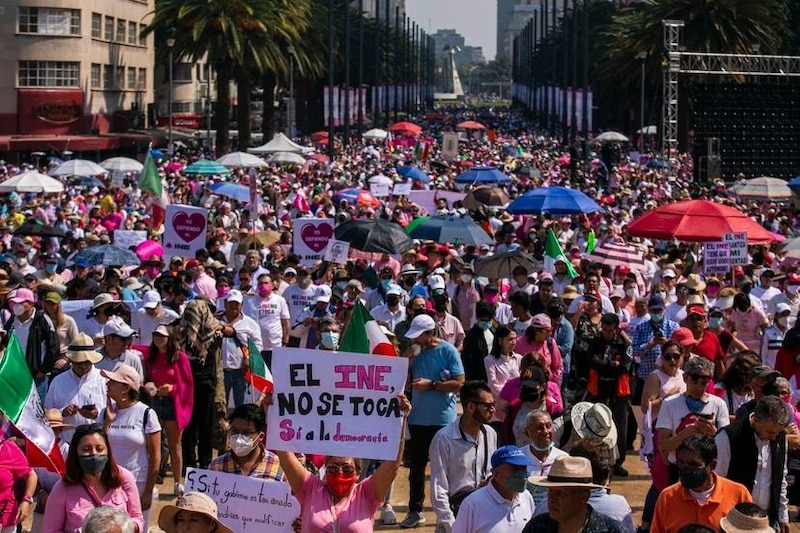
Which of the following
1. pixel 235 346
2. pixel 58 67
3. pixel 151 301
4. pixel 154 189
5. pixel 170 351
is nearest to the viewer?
pixel 170 351

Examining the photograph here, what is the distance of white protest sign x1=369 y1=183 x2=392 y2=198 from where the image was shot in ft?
106

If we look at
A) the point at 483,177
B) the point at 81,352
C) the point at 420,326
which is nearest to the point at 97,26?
the point at 483,177

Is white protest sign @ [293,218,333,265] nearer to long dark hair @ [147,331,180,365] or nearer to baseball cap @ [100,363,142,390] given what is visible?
long dark hair @ [147,331,180,365]

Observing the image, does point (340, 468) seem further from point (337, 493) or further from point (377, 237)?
point (377, 237)

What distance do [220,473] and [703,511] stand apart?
2201 millimetres

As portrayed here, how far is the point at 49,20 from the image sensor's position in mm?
68125

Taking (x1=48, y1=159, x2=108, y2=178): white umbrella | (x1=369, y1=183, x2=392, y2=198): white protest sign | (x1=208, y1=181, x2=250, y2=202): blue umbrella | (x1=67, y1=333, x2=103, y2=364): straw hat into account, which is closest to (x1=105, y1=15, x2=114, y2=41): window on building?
(x1=48, y1=159, x2=108, y2=178): white umbrella

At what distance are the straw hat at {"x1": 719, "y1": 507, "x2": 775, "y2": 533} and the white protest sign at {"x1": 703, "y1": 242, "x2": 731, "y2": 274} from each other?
11.5 m

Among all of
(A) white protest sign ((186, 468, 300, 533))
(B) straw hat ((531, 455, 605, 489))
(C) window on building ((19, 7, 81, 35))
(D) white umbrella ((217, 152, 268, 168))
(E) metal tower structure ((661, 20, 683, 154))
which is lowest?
(A) white protest sign ((186, 468, 300, 533))

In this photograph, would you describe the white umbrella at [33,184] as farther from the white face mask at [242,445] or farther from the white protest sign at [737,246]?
the white face mask at [242,445]

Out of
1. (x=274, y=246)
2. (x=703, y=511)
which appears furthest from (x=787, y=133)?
(x=703, y=511)

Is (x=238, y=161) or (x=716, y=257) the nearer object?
(x=716, y=257)

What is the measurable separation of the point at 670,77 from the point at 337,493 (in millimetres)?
39854

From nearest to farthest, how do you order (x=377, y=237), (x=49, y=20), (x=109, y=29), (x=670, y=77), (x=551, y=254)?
(x=377, y=237) → (x=551, y=254) → (x=670, y=77) → (x=49, y=20) → (x=109, y=29)
